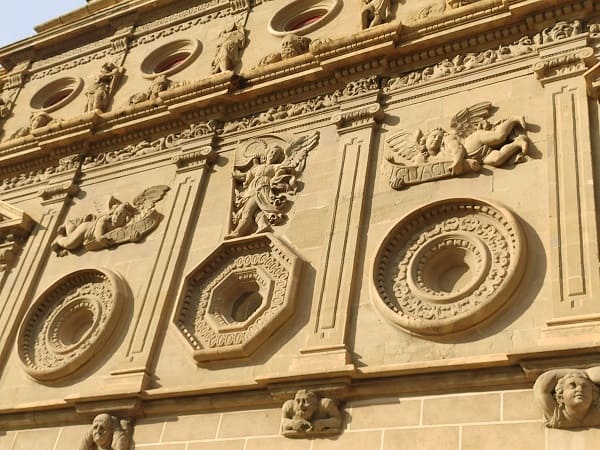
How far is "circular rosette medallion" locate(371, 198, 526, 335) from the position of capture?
9023 millimetres

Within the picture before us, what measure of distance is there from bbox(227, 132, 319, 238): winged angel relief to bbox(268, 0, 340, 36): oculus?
3505mm

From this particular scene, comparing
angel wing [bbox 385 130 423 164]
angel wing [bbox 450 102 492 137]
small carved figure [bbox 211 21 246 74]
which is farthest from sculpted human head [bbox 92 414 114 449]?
small carved figure [bbox 211 21 246 74]

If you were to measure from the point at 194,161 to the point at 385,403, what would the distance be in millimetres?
6490

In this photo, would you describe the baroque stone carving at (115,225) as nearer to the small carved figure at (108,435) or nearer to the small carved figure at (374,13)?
the small carved figure at (108,435)

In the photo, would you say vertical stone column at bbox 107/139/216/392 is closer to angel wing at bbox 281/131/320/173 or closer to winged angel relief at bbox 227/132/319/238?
winged angel relief at bbox 227/132/319/238

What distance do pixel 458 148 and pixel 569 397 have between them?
424 centimetres

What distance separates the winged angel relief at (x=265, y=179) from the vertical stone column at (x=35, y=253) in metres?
4.13

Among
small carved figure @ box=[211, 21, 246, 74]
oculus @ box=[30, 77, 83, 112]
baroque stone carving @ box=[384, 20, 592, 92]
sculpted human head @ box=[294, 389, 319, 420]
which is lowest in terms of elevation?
sculpted human head @ box=[294, 389, 319, 420]

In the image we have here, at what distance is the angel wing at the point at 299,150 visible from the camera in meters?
12.2

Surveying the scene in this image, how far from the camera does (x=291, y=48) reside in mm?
14320

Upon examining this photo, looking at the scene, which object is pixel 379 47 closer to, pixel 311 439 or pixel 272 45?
pixel 272 45

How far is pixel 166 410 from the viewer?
10.2 m

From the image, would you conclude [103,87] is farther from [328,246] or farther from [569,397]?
[569,397]

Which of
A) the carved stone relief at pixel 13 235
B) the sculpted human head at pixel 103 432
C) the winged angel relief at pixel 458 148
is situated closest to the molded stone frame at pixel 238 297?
the sculpted human head at pixel 103 432
